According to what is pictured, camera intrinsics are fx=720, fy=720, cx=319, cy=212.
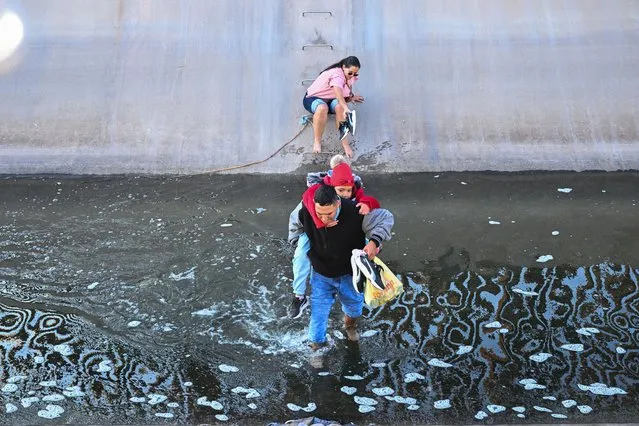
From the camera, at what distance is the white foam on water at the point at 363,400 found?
16.8ft

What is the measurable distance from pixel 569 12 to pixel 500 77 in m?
1.61

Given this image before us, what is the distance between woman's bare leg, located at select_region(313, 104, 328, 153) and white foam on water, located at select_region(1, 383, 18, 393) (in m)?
4.62

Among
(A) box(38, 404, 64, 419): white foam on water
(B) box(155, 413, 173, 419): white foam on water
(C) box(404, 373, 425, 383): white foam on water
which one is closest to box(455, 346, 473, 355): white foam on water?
(C) box(404, 373, 425, 383): white foam on water

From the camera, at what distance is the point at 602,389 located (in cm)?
522

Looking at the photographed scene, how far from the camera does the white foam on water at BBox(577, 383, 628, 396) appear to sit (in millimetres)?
5180

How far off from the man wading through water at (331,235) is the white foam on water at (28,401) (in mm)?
2068

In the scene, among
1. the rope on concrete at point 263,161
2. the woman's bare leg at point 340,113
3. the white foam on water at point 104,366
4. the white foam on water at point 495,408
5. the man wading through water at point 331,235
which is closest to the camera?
the man wading through water at point 331,235

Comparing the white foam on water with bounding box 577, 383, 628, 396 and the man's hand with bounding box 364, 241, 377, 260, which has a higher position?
the man's hand with bounding box 364, 241, 377, 260

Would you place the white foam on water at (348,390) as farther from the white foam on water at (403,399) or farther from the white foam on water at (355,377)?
the white foam on water at (403,399)

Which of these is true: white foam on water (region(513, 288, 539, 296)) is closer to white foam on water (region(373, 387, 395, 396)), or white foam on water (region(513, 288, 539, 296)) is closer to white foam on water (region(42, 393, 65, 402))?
white foam on water (region(373, 387, 395, 396))

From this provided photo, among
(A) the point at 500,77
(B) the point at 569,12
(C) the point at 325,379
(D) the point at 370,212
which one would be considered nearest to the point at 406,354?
(C) the point at 325,379

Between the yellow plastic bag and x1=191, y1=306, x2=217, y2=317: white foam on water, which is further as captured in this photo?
x1=191, y1=306, x2=217, y2=317: white foam on water

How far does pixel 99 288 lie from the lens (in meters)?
6.52

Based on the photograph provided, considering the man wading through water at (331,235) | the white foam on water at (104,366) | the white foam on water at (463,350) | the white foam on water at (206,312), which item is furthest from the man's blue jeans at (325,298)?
the white foam on water at (104,366)
